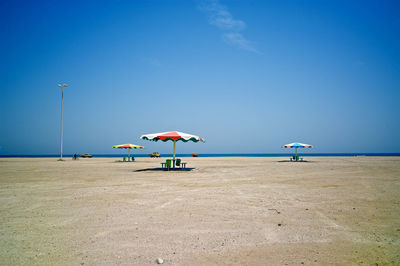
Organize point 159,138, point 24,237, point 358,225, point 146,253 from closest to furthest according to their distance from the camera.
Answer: point 146,253
point 24,237
point 358,225
point 159,138

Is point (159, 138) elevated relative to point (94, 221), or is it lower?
elevated

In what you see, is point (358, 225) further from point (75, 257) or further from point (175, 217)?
point (75, 257)

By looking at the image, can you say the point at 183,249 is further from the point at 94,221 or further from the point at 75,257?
the point at 94,221

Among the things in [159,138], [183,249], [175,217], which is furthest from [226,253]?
[159,138]

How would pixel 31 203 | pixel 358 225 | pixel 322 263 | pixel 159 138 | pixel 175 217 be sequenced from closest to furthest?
pixel 322 263, pixel 358 225, pixel 175 217, pixel 31 203, pixel 159 138

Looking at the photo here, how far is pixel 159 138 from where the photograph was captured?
710 inches

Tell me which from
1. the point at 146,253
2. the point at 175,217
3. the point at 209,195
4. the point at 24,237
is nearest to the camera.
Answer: the point at 146,253

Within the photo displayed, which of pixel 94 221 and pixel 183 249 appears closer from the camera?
pixel 183 249

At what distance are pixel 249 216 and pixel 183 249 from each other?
227cm

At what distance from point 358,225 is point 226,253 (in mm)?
3013

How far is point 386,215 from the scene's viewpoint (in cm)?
554

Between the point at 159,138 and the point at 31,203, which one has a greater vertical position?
the point at 159,138

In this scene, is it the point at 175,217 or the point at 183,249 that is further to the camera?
the point at 175,217

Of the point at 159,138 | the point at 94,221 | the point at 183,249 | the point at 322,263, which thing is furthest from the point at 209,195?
the point at 159,138
